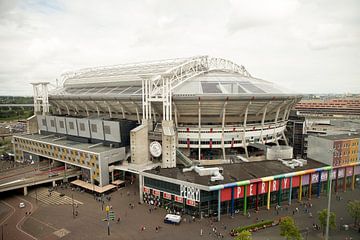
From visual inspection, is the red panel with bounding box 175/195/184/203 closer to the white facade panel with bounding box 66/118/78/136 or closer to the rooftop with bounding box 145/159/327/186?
the rooftop with bounding box 145/159/327/186

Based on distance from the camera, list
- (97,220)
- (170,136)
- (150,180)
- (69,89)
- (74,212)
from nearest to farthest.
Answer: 1. (97,220)
2. (74,212)
3. (150,180)
4. (170,136)
5. (69,89)

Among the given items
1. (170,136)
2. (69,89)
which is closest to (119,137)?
(170,136)

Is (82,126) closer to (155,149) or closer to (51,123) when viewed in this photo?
(51,123)

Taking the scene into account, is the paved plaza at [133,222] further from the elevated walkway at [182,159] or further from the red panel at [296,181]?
the elevated walkway at [182,159]

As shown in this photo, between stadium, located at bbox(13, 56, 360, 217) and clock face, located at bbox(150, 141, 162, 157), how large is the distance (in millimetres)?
229

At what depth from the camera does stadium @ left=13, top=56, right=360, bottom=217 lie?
43.2 metres

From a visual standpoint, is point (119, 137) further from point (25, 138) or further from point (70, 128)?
point (25, 138)

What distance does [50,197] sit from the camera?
49344mm

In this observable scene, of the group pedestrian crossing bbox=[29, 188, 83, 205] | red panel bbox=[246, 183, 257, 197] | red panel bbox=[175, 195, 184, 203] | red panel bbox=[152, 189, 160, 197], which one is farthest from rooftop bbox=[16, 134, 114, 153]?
red panel bbox=[246, 183, 257, 197]

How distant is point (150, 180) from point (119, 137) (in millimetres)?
16279

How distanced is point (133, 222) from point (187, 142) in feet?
79.9

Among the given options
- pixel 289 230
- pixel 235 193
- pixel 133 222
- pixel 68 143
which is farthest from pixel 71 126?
pixel 289 230

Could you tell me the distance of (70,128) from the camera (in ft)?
226

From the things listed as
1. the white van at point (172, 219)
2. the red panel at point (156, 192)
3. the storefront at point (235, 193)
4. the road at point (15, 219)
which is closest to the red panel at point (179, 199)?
the storefront at point (235, 193)
